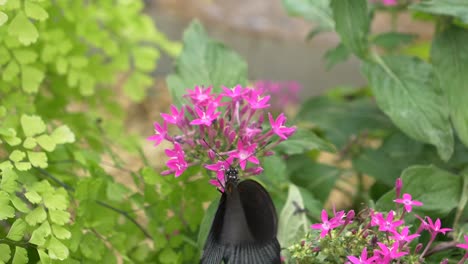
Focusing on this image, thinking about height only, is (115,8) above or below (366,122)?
above

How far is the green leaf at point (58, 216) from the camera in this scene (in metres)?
0.69

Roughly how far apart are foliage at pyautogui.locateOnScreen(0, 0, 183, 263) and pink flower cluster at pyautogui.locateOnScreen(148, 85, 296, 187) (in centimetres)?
10

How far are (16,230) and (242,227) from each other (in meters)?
0.26

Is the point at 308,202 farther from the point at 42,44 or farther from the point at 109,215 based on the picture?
the point at 42,44

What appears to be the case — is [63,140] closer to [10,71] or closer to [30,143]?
[30,143]

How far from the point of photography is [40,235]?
0.68 m

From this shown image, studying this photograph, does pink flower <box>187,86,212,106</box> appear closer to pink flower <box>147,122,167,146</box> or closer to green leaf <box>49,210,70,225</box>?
pink flower <box>147,122,167,146</box>

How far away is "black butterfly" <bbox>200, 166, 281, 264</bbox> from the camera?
66cm

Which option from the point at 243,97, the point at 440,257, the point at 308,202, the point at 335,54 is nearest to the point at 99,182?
the point at 243,97

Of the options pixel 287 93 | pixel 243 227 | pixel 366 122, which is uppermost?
pixel 243 227

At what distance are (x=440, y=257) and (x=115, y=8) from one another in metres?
0.71

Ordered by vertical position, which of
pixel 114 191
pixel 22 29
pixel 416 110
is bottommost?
pixel 114 191

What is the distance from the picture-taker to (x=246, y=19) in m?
2.21

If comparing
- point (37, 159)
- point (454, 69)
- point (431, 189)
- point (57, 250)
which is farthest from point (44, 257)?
point (454, 69)
